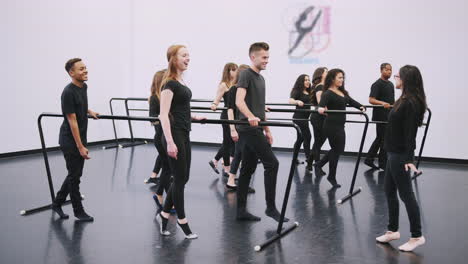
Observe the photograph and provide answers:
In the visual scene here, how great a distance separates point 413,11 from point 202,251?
577 centimetres

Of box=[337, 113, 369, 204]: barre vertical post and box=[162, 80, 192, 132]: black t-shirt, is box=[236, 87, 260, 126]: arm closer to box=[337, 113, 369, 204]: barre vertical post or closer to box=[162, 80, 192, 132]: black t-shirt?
box=[162, 80, 192, 132]: black t-shirt

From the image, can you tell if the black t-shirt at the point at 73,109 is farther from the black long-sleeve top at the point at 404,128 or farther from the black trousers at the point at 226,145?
the black long-sleeve top at the point at 404,128

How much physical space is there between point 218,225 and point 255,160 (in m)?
0.63

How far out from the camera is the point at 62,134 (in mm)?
4266

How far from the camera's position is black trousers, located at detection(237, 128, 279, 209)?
408 cm

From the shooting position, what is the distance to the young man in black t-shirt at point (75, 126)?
411 centimetres

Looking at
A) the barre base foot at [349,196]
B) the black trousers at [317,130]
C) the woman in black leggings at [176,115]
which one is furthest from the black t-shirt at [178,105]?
the black trousers at [317,130]

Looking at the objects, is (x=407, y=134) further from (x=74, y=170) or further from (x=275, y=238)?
(x=74, y=170)

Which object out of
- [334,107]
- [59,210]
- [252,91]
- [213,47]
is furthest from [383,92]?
[59,210]

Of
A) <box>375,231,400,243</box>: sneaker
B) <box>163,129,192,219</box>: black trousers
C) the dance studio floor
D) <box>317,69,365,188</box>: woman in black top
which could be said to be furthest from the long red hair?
<box>317,69,365,188</box>: woman in black top

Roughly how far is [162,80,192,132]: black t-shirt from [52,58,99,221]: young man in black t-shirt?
98cm

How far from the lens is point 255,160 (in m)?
4.29

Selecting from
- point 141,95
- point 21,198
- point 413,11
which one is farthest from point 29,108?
point 413,11

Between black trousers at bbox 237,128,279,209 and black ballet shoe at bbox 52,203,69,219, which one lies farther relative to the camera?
black ballet shoe at bbox 52,203,69,219
